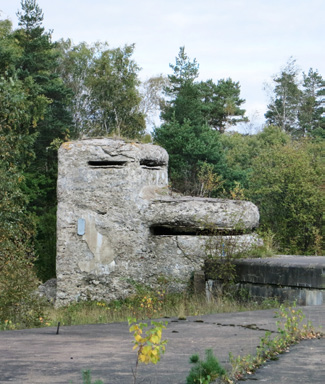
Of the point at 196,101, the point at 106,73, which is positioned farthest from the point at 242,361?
the point at 106,73

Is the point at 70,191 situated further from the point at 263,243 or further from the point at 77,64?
the point at 77,64

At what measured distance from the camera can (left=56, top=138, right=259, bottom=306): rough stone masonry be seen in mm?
9078

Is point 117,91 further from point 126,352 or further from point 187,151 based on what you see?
point 126,352

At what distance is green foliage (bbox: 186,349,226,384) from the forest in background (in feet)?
14.6

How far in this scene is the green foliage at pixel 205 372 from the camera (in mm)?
2648

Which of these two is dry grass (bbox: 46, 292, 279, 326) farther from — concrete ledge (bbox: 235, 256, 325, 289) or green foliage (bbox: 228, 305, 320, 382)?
green foliage (bbox: 228, 305, 320, 382)

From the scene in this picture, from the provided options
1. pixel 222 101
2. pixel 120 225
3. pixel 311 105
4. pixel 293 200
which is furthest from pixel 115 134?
pixel 311 105

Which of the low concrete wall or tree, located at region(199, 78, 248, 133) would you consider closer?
the low concrete wall

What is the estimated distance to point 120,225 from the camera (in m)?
9.34

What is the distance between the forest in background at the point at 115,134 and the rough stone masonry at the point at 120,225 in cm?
81

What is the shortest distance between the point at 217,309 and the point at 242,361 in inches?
140

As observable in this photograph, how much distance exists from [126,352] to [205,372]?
35.1 inches

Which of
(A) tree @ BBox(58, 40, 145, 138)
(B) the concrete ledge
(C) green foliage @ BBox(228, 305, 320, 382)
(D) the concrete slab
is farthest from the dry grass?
(A) tree @ BBox(58, 40, 145, 138)

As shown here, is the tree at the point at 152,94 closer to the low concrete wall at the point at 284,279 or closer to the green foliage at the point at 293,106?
the green foliage at the point at 293,106
